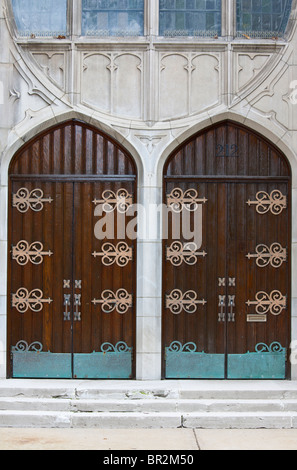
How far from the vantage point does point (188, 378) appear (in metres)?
7.52

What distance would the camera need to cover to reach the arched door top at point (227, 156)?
762 cm

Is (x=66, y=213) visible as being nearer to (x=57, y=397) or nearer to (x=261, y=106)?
(x=57, y=397)

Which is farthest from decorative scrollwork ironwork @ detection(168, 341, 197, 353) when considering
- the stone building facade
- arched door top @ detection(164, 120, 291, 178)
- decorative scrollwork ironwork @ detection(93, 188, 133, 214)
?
arched door top @ detection(164, 120, 291, 178)

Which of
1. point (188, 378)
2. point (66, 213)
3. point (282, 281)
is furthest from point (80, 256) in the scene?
point (282, 281)

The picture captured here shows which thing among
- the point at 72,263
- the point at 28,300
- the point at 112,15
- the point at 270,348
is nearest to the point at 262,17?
the point at 112,15

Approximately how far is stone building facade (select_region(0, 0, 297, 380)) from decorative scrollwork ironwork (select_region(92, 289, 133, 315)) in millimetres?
138

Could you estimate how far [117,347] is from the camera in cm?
757

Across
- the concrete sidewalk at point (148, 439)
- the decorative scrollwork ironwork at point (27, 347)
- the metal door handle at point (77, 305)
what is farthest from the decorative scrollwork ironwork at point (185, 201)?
the concrete sidewalk at point (148, 439)

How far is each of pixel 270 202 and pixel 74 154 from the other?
2493 mm

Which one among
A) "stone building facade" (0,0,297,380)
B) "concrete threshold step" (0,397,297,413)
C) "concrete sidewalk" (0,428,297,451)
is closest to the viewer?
"concrete sidewalk" (0,428,297,451)

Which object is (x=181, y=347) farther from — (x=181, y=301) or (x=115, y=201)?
(x=115, y=201)

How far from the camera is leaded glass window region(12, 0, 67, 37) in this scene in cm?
764

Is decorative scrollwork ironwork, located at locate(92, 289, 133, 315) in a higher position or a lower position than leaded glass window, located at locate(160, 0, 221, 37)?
lower

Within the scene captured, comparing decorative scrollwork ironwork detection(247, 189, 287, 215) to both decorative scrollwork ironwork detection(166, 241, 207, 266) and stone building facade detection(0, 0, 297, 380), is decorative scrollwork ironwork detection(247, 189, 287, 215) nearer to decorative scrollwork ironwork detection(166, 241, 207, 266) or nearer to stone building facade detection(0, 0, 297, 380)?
stone building facade detection(0, 0, 297, 380)
